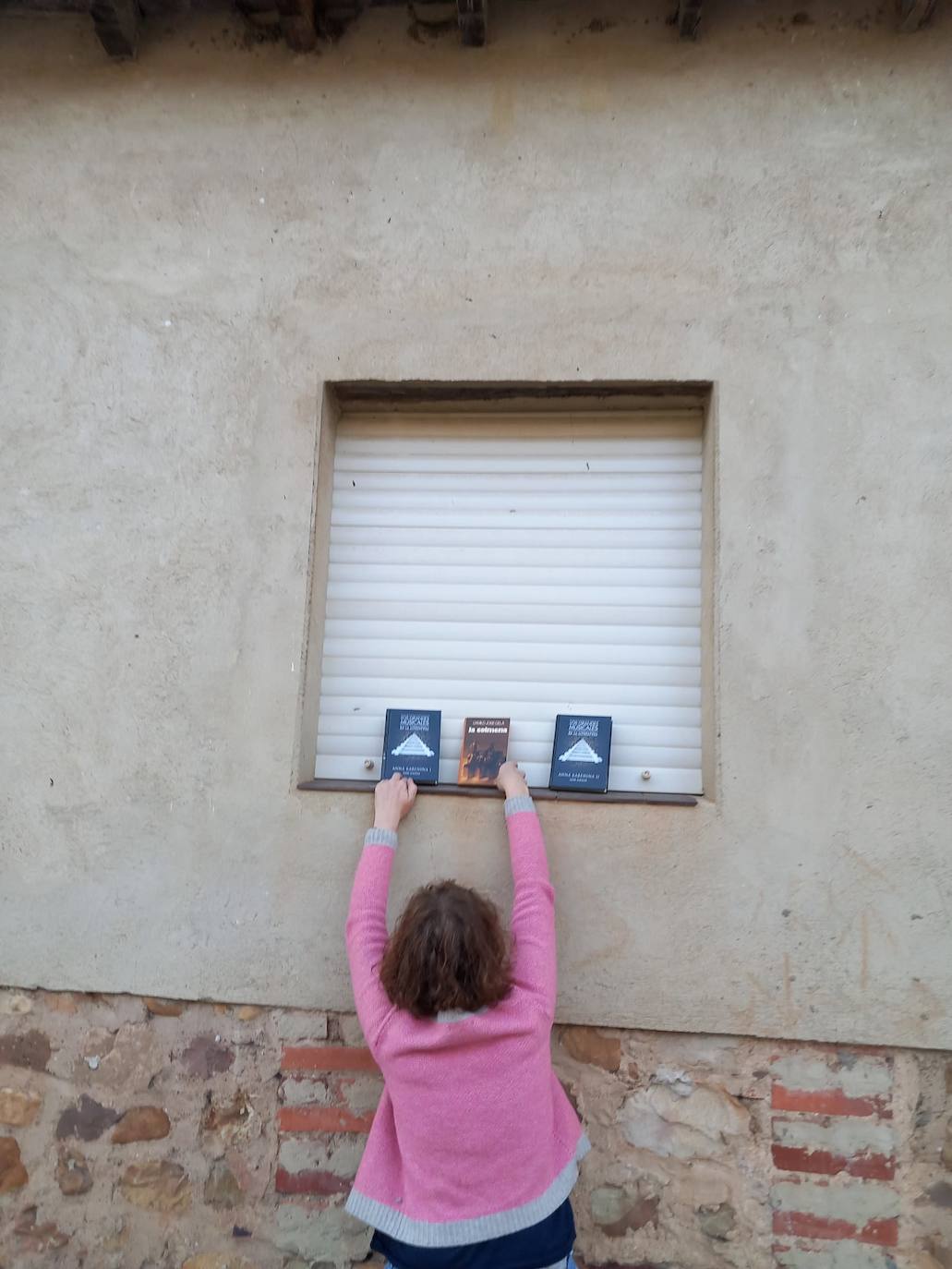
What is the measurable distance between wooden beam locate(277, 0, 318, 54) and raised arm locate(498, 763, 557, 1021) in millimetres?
2633

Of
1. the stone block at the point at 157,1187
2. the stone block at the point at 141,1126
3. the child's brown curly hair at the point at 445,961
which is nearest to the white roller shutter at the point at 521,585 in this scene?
the child's brown curly hair at the point at 445,961

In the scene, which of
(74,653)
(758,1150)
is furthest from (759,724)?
(74,653)

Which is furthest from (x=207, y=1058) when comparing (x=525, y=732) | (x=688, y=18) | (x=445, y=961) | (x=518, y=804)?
(x=688, y=18)

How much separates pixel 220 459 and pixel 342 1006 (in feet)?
5.86

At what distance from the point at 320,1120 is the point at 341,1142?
88 millimetres

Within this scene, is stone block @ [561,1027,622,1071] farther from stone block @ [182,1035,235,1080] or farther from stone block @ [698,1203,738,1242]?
stone block @ [182,1035,235,1080]

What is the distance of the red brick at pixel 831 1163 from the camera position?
2.45m

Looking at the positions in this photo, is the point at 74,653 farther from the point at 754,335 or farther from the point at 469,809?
the point at 754,335

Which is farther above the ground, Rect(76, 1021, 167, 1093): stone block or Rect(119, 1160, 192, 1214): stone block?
Rect(76, 1021, 167, 1093): stone block

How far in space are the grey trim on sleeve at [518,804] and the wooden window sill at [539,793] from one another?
10 cm

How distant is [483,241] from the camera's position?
116 inches

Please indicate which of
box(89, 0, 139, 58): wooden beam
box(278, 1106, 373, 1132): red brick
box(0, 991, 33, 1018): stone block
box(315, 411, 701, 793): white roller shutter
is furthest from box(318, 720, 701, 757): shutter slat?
box(89, 0, 139, 58): wooden beam

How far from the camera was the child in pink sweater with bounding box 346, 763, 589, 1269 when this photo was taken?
200 centimetres

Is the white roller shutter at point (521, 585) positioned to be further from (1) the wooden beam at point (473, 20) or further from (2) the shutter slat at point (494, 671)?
(1) the wooden beam at point (473, 20)
